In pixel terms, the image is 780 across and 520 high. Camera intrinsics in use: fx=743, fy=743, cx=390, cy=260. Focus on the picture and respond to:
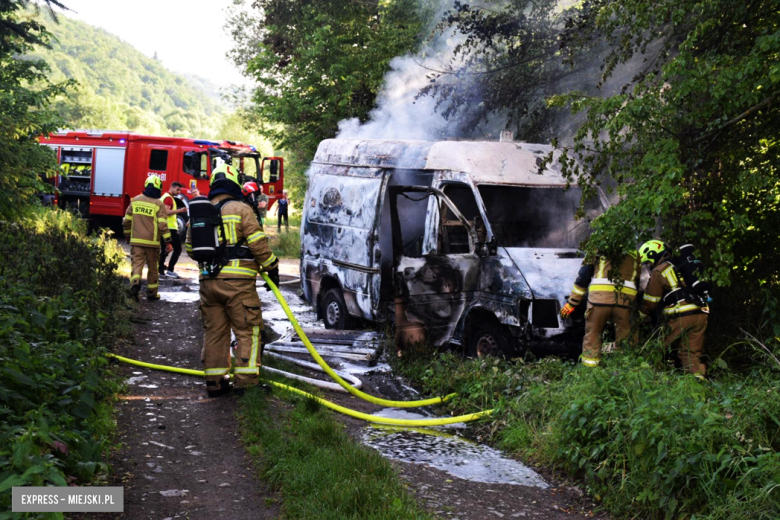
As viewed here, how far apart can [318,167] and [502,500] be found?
6805mm

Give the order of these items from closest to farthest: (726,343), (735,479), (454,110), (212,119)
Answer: (735,479)
(726,343)
(454,110)
(212,119)

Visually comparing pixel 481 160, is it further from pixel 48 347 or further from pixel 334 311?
pixel 48 347

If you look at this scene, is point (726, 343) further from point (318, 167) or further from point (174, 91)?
point (174, 91)

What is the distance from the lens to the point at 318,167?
1052 centimetres

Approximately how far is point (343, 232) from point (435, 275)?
194cm

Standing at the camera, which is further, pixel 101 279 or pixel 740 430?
pixel 101 279

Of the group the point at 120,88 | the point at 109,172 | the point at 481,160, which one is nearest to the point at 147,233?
the point at 481,160

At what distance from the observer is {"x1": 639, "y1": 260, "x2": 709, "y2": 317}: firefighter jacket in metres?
6.74

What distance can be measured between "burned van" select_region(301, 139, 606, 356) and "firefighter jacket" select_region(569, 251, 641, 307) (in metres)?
0.22

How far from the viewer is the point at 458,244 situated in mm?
A: 7949

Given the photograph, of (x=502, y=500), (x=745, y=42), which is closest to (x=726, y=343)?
(x=745, y=42)

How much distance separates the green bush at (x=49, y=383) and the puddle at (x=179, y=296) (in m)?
3.69

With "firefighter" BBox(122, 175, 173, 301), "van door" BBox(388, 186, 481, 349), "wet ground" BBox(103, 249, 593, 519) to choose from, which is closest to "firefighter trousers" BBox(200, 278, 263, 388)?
"wet ground" BBox(103, 249, 593, 519)

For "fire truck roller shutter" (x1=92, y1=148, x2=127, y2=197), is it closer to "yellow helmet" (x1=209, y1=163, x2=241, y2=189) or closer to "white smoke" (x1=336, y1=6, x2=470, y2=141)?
"white smoke" (x1=336, y1=6, x2=470, y2=141)
